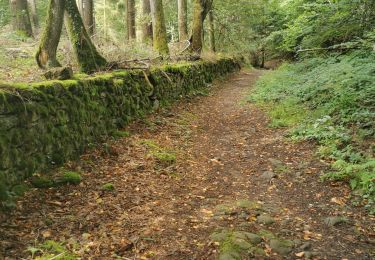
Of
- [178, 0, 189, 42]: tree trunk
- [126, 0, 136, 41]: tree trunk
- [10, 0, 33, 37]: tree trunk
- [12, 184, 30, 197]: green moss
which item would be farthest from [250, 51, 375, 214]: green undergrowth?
[10, 0, 33, 37]: tree trunk

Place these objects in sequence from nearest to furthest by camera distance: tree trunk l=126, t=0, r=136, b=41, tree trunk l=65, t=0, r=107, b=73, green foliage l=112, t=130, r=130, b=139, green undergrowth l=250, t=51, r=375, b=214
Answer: green undergrowth l=250, t=51, r=375, b=214, green foliage l=112, t=130, r=130, b=139, tree trunk l=65, t=0, r=107, b=73, tree trunk l=126, t=0, r=136, b=41

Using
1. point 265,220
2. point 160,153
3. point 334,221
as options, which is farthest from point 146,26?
point 334,221

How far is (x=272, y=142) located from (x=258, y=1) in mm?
18857

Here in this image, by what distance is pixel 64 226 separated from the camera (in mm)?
4012

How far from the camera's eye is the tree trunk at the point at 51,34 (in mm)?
6641

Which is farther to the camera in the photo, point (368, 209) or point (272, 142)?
point (272, 142)

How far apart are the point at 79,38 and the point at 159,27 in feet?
18.6

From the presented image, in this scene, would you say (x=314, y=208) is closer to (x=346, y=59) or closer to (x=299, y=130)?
(x=299, y=130)

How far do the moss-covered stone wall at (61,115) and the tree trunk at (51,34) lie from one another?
1.00m

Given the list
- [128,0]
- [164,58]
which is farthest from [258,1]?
[164,58]

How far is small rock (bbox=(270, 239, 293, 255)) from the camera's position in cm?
376

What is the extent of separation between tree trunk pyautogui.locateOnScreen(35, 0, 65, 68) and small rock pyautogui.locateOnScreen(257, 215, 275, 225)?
489 centimetres

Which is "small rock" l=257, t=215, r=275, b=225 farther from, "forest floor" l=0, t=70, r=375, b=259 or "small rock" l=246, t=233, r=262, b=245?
"small rock" l=246, t=233, r=262, b=245

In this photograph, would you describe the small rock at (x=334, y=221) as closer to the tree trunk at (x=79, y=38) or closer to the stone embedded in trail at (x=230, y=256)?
the stone embedded in trail at (x=230, y=256)
